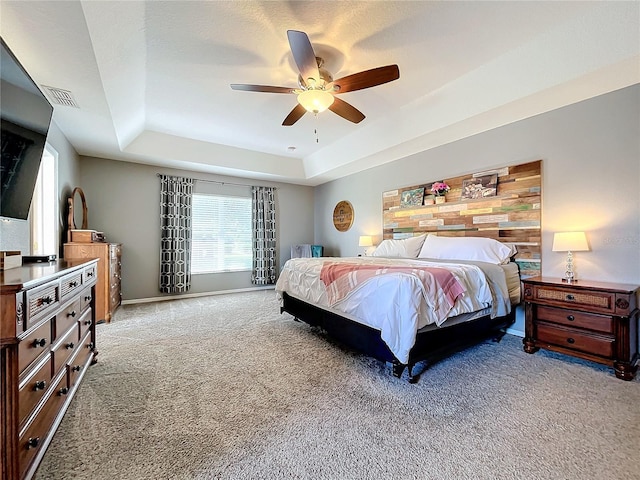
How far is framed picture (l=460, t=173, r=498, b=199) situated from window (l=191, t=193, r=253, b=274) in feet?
13.9

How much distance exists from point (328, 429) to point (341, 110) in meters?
2.80

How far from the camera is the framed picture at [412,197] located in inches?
176

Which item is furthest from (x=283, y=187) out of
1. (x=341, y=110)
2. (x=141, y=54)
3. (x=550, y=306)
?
(x=550, y=306)

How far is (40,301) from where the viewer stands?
1305 mm

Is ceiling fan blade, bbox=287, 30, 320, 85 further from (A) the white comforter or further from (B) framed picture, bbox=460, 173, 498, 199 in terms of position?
(B) framed picture, bbox=460, 173, 498, 199

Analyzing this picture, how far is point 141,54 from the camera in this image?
2.48 meters

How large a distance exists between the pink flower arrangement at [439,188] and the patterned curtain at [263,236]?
348cm

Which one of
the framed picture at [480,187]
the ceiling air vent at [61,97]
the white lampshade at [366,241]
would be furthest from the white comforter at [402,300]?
the ceiling air vent at [61,97]

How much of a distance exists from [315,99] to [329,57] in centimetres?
→ 45

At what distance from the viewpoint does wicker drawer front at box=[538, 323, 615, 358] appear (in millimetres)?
2311

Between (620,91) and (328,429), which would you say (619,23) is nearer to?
(620,91)

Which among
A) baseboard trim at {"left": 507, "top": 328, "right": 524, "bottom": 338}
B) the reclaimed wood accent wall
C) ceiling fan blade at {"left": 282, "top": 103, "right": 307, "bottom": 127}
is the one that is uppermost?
ceiling fan blade at {"left": 282, "top": 103, "right": 307, "bottom": 127}

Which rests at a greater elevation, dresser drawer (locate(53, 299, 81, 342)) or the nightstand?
dresser drawer (locate(53, 299, 81, 342))

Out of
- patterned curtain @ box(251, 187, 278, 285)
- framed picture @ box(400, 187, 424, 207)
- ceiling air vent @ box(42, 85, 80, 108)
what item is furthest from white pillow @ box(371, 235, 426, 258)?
ceiling air vent @ box(42, 85, 80, 108)
